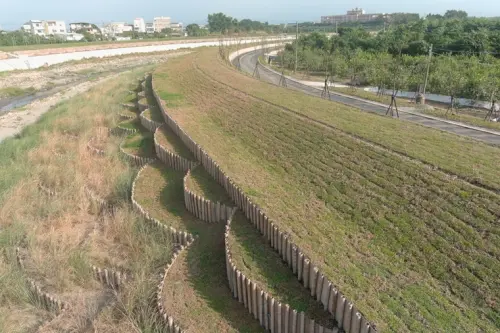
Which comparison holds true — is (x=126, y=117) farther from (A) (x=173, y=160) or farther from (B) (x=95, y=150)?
(A) (x=173, y=160)

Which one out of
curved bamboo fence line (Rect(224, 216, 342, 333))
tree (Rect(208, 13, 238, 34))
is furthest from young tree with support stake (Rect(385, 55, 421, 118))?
tree (Rect(208, 13, 238, 34))

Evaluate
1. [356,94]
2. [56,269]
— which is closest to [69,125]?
[56,269]

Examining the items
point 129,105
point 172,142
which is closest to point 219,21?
point 129,105

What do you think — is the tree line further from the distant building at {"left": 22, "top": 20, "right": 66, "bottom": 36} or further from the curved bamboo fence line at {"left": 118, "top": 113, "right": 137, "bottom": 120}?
the distant building at {"left": 22, "top": 20, "right": 66, "bottom": 36}

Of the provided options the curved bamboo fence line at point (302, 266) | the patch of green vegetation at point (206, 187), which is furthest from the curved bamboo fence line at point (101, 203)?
the curved bamboo fence line at point (302, 266)

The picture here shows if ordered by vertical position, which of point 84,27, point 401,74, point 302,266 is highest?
point 84,27

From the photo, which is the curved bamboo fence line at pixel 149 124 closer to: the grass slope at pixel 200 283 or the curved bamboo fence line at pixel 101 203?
the curved bamboo fence line at pixel 101 203

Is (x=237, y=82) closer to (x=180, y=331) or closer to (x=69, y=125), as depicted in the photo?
(x=69, y=125)
